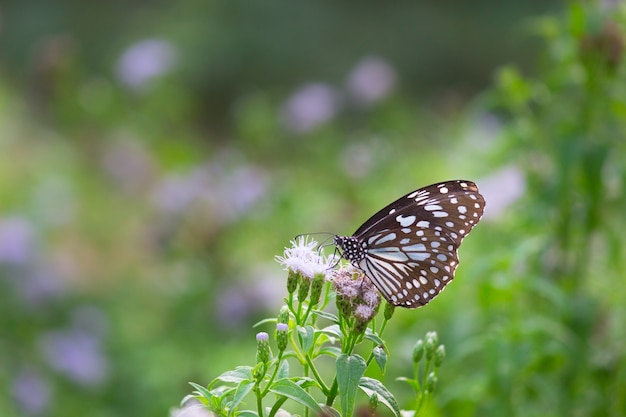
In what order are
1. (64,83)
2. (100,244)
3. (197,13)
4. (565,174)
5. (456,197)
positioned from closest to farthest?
(456,197) < (565,174) < (64,83) < (100,244) < (197,13)

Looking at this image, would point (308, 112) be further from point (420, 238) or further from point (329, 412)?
point (329, 412)

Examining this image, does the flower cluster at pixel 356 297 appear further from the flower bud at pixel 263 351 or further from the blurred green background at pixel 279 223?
the blurred green background at pixel 279 223

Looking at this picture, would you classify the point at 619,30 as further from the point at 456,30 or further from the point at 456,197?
the point at 456,30

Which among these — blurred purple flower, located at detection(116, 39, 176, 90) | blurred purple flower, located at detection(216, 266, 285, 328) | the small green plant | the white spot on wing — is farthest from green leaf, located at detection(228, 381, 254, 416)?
blurred purple flower, located at detection(116, 39, 176, 90)

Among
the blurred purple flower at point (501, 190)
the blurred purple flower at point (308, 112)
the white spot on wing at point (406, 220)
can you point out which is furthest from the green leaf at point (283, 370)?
the blurred purple flower at point (308, 112)

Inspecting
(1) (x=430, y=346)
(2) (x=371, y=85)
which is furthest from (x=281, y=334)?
(2) (x=371, y=85)

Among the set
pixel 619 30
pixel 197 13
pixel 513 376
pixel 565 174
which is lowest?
pixel 513 376

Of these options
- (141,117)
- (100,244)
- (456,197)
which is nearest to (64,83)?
(141,117)
